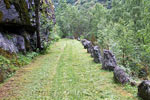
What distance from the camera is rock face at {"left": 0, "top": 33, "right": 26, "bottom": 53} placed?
6758mm

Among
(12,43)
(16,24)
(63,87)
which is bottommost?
(63,87)

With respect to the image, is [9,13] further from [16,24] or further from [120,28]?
[120,28]

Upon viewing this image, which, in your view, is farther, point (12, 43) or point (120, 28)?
point (120, 28)

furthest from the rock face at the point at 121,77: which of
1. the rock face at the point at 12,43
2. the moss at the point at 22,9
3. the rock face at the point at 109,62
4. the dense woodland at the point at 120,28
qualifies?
the moss at the point at 22,9

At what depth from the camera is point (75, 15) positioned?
120 ft

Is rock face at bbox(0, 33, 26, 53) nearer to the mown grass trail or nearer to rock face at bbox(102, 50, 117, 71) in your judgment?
the mown grass trail

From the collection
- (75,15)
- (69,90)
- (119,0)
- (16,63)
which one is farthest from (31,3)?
(75,15)

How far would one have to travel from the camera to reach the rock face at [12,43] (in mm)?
6758

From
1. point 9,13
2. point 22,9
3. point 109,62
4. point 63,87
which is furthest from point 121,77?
point 22,9

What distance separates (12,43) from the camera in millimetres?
7672

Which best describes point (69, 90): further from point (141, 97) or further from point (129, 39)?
point (129, 39)

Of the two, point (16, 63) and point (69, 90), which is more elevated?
point (16, 63)

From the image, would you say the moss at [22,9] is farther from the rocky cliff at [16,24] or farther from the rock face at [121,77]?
the rock face at [121,77]

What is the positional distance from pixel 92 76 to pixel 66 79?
1.26 m
